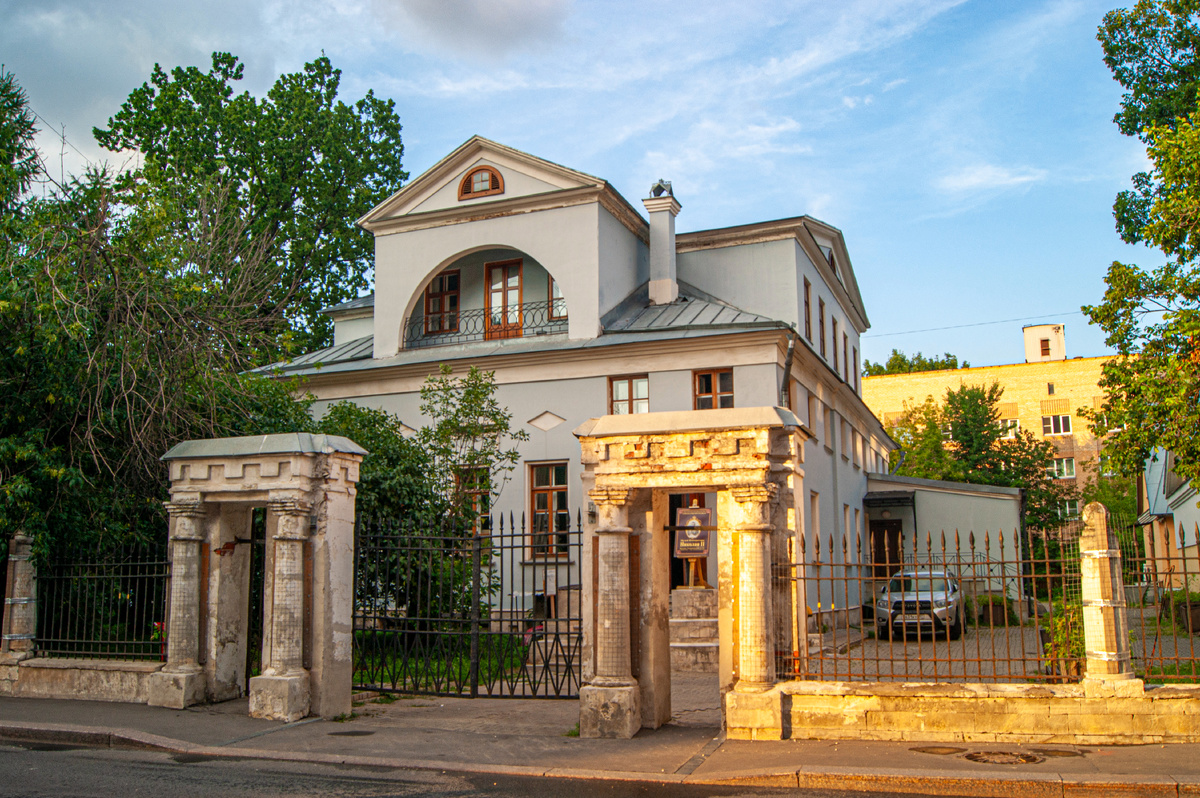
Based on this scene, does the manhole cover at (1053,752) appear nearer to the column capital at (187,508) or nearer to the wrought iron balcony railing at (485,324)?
the column capital at (187,508)

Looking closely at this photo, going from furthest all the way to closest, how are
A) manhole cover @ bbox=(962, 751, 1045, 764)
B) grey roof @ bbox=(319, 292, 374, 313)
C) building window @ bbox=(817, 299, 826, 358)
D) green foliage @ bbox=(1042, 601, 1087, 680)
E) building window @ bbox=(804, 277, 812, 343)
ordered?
grey roof @ bbox=(319, 292, 374, 313)
building window @ bbox=(817, 299, 826, 358)
building window @ bbox=(804, 277, 812, 343)
green foliage @ bbox=(1042, 601, 1087, 680)
manhole cover @ bbox=(962, 751, 1045, 764)

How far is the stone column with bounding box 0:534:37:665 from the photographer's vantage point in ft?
35.9

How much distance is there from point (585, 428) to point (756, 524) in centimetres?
187

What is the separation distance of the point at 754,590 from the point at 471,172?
15696 mm

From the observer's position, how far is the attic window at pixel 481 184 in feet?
70.5

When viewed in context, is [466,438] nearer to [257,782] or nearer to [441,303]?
[441,303]

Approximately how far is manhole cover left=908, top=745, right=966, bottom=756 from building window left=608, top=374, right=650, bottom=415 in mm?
12503

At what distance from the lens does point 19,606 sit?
36.0 ft

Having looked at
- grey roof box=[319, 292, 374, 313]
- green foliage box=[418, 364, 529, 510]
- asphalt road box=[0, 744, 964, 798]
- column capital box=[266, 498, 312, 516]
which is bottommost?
asphalt road box=[0, 744, 964, 798]

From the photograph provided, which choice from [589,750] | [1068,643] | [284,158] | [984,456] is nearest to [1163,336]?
[1068,643]

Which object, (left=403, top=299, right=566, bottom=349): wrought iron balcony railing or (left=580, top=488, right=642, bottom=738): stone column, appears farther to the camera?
(left=403, top=299, right=566, bottom=349): wrought iron balcony railing

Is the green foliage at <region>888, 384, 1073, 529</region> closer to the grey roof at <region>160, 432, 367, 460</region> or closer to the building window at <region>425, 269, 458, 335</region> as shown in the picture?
the building window at <region>425, 269, 458, 335</region>

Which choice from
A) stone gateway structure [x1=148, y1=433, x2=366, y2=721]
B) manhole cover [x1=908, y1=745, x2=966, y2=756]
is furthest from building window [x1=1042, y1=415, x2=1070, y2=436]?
stone gateway structure [x1=148, y1=433, x2=366, y2=721]

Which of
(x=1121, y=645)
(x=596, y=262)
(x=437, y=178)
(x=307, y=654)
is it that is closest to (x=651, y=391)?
(x=596, y=262)
